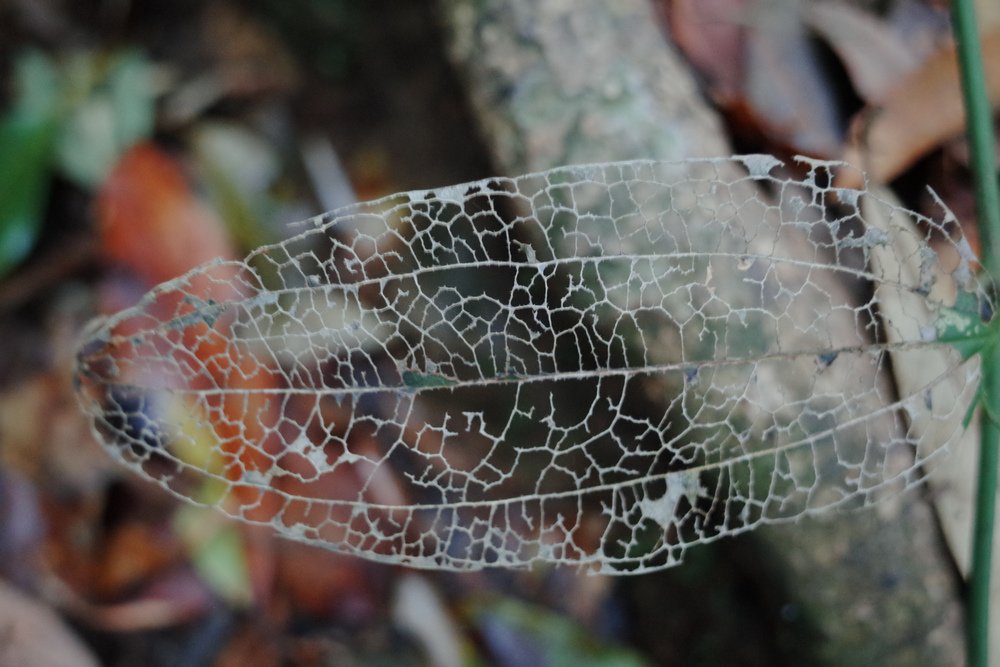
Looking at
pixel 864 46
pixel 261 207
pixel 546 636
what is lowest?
pixel 546 636

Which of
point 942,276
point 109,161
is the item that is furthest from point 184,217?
point 942,276

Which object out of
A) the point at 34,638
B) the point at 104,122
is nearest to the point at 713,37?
the point at 104,122

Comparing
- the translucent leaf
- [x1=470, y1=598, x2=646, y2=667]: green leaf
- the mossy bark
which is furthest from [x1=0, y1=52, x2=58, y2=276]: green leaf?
[x1=470, y1=598, x2=646, y2=667]: green leaf

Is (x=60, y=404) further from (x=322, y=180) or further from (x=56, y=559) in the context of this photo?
(x=322, y=180)

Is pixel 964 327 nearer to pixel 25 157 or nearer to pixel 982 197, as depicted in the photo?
pixel 982 197

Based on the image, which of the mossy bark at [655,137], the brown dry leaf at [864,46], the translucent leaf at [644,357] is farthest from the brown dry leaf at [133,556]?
the brown dry leaf at [864,46]

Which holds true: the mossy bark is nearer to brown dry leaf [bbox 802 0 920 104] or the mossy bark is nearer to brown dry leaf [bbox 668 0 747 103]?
brown dry leaf [bbox 668 0 747 103]
